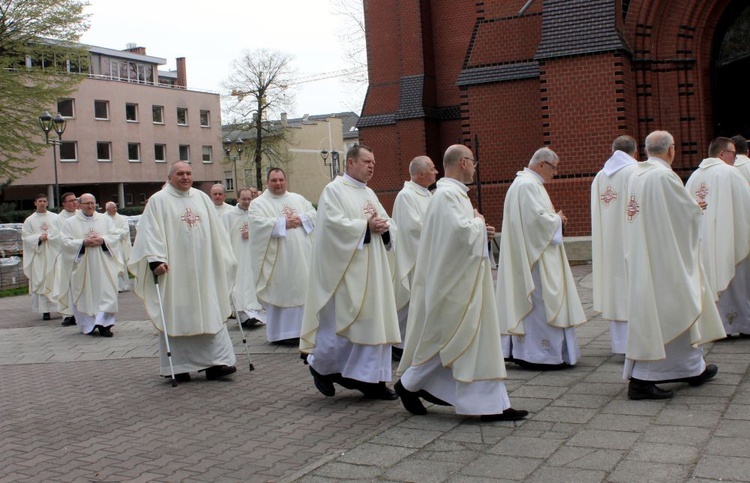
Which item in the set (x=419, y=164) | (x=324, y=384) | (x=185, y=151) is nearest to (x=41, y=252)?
(x=419, y=164)

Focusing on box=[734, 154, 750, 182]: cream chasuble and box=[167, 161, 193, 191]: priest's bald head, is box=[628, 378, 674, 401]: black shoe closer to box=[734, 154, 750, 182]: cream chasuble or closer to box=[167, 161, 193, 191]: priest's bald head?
box=[734, 154, 750, 182]: cream chasuble

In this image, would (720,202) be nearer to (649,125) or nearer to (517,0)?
(649,125)

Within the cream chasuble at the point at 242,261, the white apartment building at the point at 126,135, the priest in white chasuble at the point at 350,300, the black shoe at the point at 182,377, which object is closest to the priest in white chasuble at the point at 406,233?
the priest in white chasuble at the point at 350,300

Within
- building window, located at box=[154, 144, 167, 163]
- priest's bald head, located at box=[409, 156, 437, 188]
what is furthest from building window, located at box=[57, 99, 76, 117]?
priest's bald head, located at box=[409, 156, 437, 188]

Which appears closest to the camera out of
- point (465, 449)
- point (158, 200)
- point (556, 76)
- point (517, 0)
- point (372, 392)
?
point (465, 449)

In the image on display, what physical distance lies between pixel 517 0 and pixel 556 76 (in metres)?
3.02

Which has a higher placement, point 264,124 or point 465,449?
point 264,124

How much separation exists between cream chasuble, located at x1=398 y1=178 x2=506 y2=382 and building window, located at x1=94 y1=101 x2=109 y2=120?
52.8 metres

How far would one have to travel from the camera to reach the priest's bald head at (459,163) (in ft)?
20.0

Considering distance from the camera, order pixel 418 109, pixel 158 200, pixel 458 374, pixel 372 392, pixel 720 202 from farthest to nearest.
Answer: pixel 418 109, pixel 720 202, pixel 158 200, pixel 372 392, pixel 458 374

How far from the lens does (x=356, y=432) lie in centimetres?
602

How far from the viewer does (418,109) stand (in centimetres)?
2231

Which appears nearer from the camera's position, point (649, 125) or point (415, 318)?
point (415, 318)

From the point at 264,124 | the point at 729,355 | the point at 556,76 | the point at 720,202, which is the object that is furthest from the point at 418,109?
the point at 264,124
